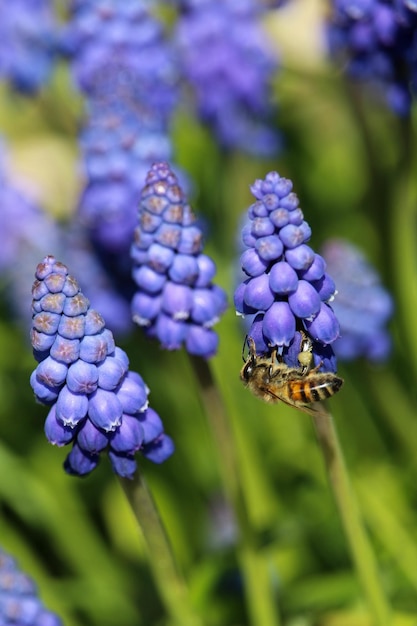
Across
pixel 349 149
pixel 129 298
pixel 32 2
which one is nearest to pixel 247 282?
pixel 129 298

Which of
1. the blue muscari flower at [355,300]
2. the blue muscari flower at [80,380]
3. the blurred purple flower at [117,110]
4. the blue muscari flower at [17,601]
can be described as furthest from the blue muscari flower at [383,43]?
the blue muscari flower at [17,601]

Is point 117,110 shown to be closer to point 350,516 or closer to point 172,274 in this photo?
point 172,274

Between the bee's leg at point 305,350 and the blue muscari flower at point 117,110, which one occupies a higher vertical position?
the blue muscari flower at point 117,110

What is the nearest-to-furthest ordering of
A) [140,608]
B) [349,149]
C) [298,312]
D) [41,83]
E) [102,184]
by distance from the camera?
[298,312] < [102,184] < [140,608] < [41,83] < [349,149]

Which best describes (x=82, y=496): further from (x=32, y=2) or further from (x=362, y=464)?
(x=32, y=2)

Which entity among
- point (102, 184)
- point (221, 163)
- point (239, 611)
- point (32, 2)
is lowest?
point (239, 611)

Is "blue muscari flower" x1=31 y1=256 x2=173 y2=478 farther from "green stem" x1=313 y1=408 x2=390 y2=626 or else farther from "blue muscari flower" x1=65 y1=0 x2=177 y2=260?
"blue muscari flower" x1=65 y1=0 x2=177 y2=260

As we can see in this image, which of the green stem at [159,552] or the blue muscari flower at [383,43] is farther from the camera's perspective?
the blue muscari flower at [383,43]

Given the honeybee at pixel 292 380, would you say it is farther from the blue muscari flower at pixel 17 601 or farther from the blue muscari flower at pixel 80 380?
the blue muscari flower at pixel 17 601
